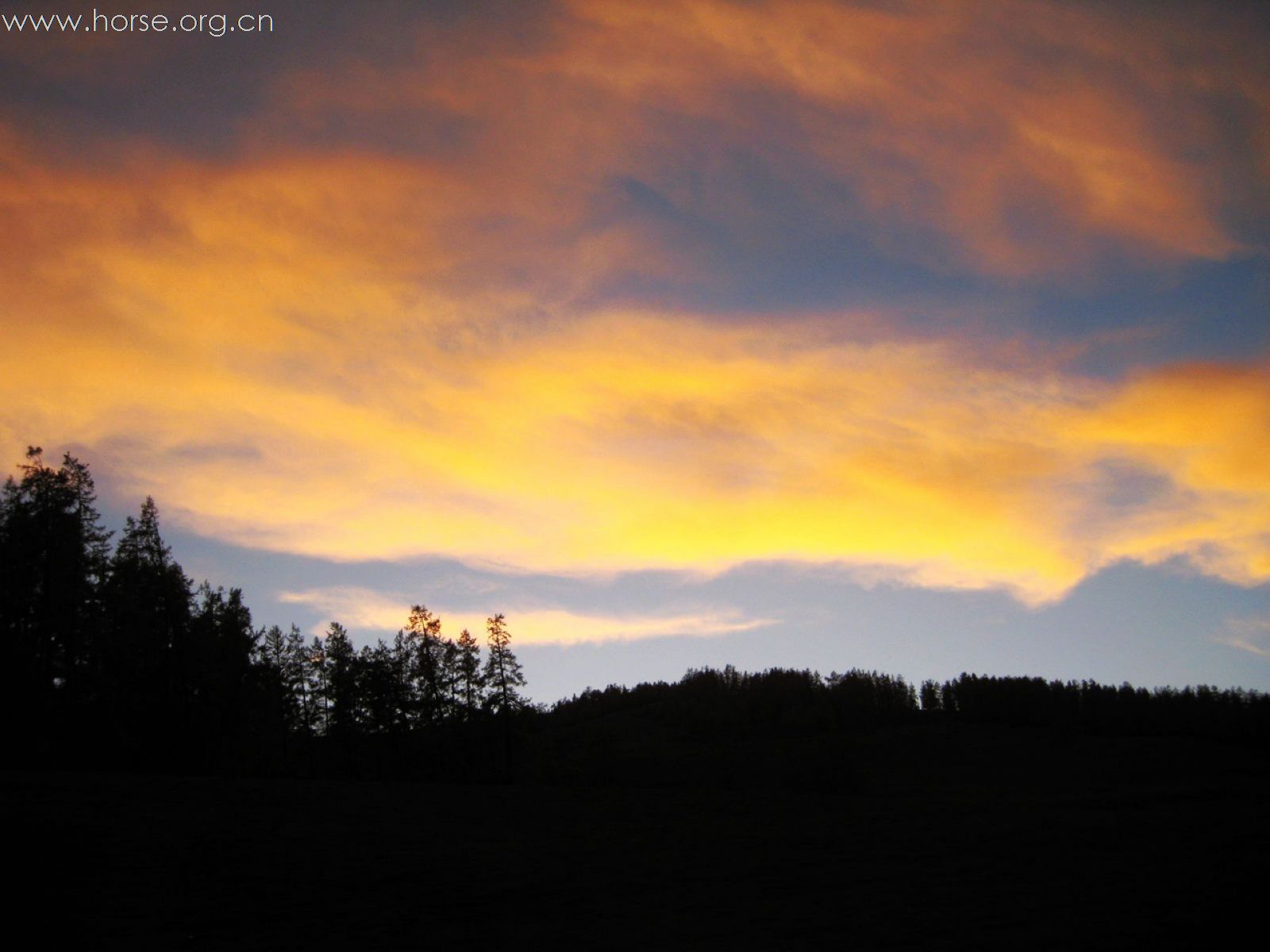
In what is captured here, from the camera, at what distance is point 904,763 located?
106812 mm

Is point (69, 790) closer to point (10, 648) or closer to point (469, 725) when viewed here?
point (10, 648)

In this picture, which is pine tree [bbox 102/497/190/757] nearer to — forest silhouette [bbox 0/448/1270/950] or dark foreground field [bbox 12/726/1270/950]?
forest silhouette [bbox 0/448/1270/950]

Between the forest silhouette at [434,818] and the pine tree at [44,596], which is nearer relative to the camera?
the forest silhouette at [434,818]

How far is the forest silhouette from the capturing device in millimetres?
21344

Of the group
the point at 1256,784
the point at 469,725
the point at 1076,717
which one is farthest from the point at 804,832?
the point at 1076,717

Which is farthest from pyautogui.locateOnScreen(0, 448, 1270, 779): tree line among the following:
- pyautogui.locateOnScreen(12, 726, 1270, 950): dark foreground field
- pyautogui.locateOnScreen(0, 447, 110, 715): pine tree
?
pyautogui.locateOnScreen(12, 726, 1270, 950): dark foreground field

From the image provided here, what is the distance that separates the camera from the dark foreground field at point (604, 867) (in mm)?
20141

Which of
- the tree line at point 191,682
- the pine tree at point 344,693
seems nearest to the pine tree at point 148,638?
the tree line at point 191,682

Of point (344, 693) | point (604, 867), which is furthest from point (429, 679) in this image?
point (604, 867)

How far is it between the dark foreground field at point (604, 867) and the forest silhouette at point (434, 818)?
0.48ft

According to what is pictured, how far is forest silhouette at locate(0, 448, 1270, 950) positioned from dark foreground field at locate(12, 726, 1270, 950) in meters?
0.15

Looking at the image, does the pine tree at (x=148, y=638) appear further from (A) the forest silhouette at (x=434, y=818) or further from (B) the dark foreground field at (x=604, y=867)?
(B) the dark foreground field at (x=604, y=867)

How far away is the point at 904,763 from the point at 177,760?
83.8m

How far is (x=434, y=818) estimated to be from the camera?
118 ft
